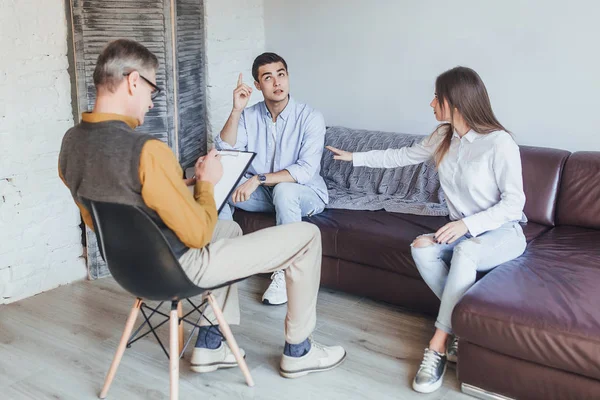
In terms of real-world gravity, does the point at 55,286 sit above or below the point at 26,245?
below

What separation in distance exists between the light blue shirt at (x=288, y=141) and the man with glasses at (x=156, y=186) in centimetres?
93

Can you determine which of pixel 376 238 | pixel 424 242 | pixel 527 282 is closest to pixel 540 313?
pixel 527 282

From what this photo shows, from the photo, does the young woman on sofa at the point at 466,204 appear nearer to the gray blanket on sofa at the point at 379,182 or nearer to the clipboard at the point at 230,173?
the gray blanket on sofa at the point at 379,182

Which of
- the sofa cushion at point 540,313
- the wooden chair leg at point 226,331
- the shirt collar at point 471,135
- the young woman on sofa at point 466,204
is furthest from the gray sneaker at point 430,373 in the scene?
the shirt collar at point 471,135

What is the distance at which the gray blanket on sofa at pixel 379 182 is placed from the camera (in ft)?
10.5

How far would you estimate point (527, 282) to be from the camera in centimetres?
227

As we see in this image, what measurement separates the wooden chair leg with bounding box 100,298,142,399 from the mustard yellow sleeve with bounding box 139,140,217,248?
1.45ft

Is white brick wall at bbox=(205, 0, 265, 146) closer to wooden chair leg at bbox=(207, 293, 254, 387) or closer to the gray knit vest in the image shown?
wooden chair leg at bbox=(207, 293, 254, 387)

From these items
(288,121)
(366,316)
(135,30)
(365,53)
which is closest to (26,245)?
(135,30)

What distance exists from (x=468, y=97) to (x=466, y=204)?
421 millimetres

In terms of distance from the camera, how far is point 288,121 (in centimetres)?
323

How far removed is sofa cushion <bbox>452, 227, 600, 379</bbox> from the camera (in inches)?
77.8

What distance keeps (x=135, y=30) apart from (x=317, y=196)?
124 centimetres

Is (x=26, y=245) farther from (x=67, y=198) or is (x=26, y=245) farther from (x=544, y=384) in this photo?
(x=544, y=384)
